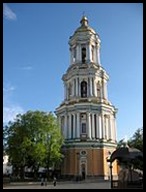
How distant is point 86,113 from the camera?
55.7 m

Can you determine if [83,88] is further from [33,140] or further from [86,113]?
[33,140]

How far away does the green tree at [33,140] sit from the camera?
44188 mm

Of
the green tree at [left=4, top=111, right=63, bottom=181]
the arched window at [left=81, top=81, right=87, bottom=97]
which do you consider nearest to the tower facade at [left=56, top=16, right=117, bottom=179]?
the arched window at [left=81, top=81, right=87, bottom=97]

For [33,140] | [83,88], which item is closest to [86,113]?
[83,88]

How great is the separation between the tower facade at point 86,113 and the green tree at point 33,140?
225 inches

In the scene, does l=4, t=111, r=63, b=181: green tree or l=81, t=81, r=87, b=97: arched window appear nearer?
l=4, t=111, r=63, b=181: green tree

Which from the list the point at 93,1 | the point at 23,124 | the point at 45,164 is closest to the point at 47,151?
the point at 45,164

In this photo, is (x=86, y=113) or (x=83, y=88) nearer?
(x=86, y=113)

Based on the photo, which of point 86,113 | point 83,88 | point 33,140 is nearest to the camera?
point 33,140

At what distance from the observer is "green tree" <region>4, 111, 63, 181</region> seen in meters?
44.2

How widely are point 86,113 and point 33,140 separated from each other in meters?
12.6

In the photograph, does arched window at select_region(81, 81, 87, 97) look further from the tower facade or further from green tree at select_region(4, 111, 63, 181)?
green tree at select_region(4, 111, 63, 181)

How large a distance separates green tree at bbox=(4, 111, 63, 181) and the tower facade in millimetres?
5706

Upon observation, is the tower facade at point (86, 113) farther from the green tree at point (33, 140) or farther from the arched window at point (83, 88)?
the green tree at point (33, 140)
